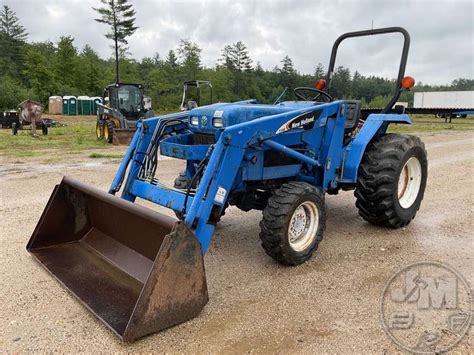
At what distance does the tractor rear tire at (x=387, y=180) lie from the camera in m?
4.70

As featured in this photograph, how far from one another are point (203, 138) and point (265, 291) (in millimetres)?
1590

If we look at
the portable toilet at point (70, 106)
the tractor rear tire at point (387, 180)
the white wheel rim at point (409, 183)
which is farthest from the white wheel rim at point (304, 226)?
the portable toilet at point (70, 106)

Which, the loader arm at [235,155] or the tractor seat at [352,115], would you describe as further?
the tractor seat at [352,115]

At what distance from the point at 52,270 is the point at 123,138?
11.5 m

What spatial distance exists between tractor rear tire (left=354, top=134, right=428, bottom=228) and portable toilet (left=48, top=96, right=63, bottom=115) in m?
39.5

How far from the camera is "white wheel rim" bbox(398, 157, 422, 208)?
528 cm

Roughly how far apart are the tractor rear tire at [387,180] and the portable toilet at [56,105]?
3947cm

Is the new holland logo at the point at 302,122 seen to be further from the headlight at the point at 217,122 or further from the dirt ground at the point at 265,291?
the dirt ground at the point at 265,291

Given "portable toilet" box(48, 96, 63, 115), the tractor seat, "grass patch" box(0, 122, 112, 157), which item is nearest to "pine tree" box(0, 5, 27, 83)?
"portable toilet" box(48, 96, 63, 115)

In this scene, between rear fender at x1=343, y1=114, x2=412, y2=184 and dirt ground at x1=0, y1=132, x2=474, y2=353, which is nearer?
dirt ground at x1=0, y1=132, x2=474, y2=353

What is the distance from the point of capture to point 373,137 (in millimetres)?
5020

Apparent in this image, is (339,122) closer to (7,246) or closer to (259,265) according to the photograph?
(259,265)

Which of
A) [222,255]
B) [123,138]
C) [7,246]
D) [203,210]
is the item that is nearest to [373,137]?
[222,255]

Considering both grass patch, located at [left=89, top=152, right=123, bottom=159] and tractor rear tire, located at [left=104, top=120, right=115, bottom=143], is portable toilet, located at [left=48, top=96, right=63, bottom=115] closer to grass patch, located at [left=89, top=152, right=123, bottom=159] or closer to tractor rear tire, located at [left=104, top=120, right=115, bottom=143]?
tractor rear tire, located at [left=104, top=120, right=115, bottom=143]
